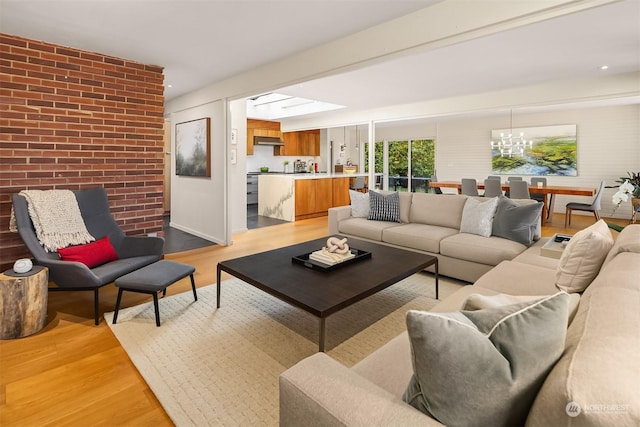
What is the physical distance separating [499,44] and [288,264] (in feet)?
10.7

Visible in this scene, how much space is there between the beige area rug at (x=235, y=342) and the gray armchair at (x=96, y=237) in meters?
0.35

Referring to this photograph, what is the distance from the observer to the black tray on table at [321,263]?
2680 millimetres

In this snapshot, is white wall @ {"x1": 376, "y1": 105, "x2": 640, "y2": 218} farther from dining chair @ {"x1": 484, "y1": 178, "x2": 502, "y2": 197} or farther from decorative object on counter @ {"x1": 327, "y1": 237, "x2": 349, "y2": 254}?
decorative object on counter @ {"x1": 327, "y1": 237, "x2": 349, "y2": 254}

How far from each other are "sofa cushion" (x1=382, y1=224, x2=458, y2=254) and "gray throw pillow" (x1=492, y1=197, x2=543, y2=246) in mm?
510

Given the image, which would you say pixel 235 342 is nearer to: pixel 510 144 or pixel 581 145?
pixel 510 144

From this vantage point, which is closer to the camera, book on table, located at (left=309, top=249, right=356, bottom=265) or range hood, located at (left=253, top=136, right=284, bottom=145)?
book on table, located at (left=309, top=249, right=356, bottom=265)

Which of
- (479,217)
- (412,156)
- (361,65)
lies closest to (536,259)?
(479,217)

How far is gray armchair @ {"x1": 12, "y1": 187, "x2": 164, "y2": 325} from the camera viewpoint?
103 inches

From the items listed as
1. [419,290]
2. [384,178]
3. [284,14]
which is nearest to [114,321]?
[419,290]

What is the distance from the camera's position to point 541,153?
827cm

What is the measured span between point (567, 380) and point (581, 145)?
352 inches

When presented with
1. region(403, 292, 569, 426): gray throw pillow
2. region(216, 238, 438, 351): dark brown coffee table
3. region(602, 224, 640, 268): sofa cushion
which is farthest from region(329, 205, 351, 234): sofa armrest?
region(403, 292, 569, 426): gray throw pillow

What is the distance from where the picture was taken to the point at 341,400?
969 mm

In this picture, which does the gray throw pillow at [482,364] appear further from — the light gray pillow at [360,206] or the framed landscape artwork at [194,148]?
the framed landscape artwork at [194,148]
